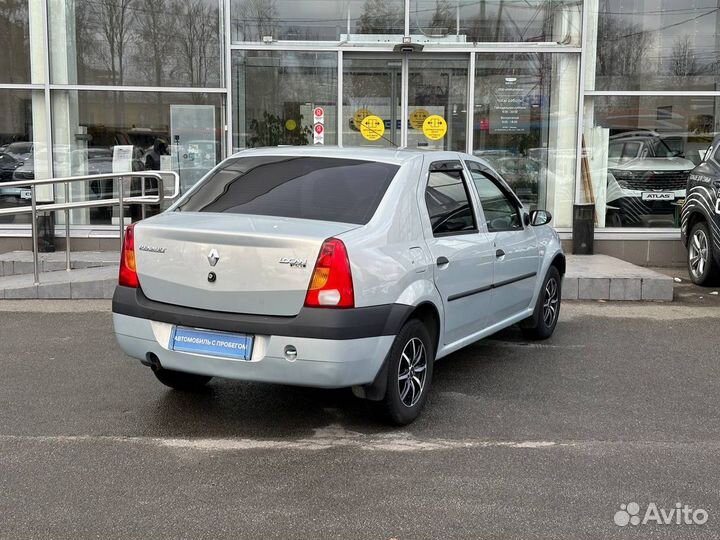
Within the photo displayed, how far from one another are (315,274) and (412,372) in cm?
98

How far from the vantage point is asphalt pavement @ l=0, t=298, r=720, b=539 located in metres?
3.40

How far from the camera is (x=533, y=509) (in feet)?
11.5

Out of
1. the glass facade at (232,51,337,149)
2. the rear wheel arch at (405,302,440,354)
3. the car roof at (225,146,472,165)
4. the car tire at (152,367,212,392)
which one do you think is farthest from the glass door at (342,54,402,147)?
the rear wheel arch at (405,302,440,354)

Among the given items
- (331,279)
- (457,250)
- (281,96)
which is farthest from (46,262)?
(331,279)

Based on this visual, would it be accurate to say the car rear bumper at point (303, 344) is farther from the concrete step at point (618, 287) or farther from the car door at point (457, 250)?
the concrete step at point (618, 287)

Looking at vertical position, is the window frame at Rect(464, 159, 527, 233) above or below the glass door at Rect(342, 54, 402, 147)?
below

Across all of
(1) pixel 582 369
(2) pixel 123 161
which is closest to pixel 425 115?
(2) pixel 123 161

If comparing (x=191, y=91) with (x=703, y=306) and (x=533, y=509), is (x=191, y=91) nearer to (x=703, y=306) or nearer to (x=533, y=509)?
(x=703, y=306)

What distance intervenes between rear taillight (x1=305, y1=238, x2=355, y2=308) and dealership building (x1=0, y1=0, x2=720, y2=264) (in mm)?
7932

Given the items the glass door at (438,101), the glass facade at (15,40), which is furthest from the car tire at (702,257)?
the glass facade at (15,40)

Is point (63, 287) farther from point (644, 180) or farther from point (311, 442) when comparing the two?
point (644, 180)

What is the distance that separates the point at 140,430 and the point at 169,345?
0.59 m

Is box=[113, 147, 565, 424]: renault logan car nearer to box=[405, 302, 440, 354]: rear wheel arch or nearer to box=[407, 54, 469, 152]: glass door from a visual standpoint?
box=[405, 302, 440, 354]: rear wheel arch

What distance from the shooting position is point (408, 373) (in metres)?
4.56
